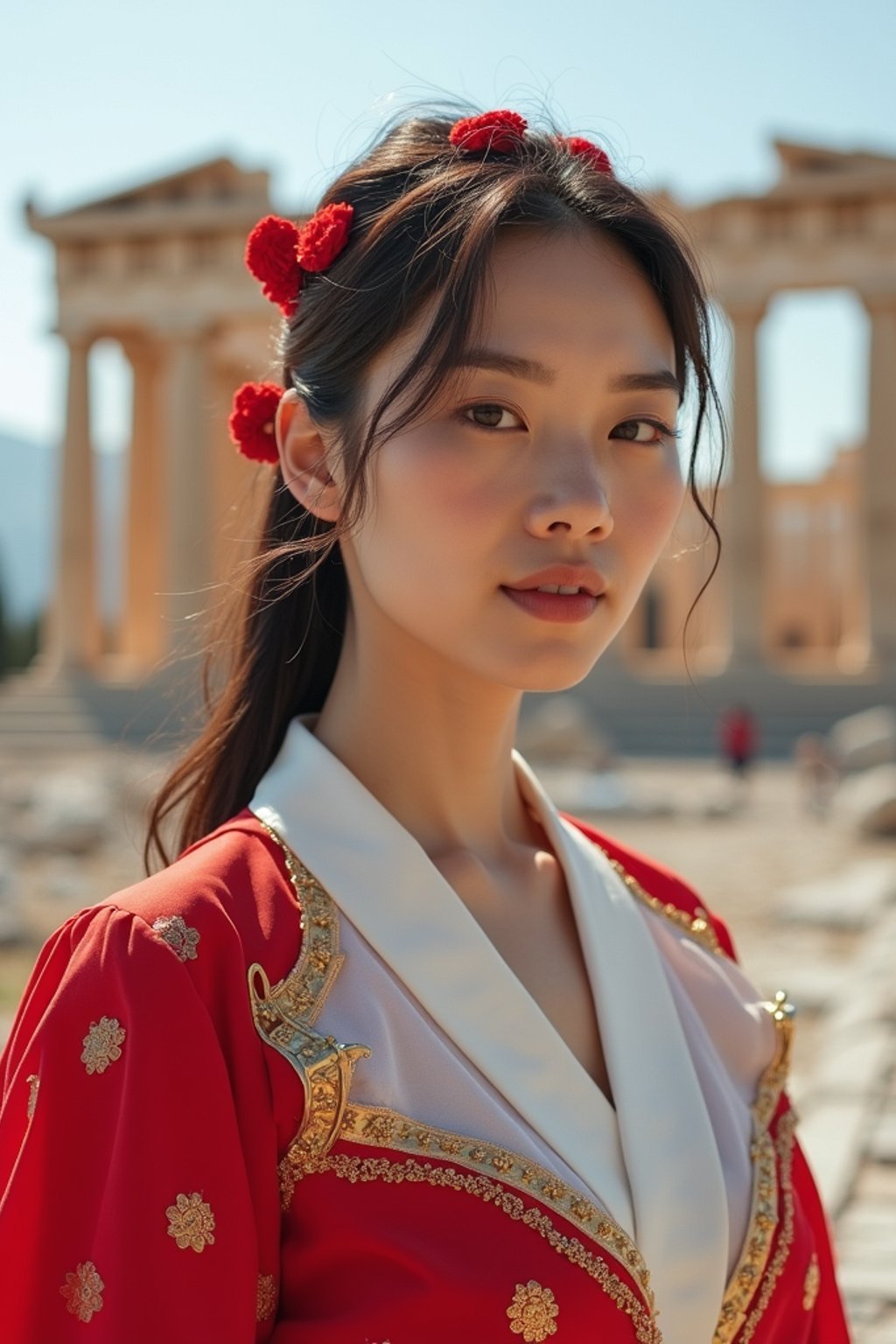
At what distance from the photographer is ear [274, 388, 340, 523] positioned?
6.26ft

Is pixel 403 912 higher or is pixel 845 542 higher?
pixel 403 912

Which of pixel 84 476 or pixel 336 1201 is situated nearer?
pixel 336 1201

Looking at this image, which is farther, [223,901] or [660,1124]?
[660,1124]

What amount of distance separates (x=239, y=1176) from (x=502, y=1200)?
1.02ft

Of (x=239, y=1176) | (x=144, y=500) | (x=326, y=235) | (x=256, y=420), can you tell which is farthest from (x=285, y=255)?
(x=144, y=500)

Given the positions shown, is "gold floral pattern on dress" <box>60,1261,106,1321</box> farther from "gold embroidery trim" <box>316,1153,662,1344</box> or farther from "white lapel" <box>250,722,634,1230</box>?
"white lapel" <box>250,722,634,1230</box>


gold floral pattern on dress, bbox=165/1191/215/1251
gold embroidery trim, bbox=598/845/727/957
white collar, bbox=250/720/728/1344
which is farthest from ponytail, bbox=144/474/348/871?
gold floral pattern on dress, bbox=165/1191/215/1251

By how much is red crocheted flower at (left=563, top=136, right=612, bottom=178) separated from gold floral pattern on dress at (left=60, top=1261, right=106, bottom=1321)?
1496 millimetres

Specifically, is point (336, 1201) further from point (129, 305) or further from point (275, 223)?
point (129, 305)

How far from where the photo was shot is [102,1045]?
4.66ft

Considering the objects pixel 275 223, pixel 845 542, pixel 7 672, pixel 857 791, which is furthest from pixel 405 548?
pixel 845 542

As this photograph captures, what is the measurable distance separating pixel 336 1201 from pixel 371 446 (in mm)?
876

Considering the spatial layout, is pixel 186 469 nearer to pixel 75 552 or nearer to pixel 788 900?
pixel 75 552

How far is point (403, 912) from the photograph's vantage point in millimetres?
1680
